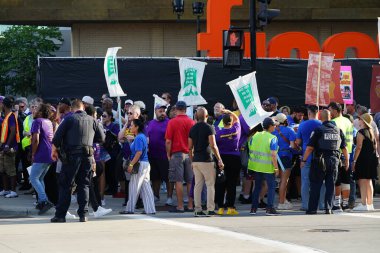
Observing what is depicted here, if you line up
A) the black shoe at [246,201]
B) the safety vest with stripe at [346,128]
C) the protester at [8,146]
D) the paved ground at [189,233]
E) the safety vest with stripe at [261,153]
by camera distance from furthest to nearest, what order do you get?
the protester at [8,146], the black shoe at [246,201], the safety vest with stripe at [346,128], the safety vest with stripe at [261,153], the paved ground at [189,233]

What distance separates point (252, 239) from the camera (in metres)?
12.7

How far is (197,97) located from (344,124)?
4.38 metres

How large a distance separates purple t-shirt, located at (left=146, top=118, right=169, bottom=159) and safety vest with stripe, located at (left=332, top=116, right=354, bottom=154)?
3.07 metres

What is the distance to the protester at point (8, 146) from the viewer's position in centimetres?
1944

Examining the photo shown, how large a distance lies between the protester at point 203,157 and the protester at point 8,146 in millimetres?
4725

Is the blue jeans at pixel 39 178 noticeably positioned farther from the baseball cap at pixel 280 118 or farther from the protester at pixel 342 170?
the protester at pixel 342 170

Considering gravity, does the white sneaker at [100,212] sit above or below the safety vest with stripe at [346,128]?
below

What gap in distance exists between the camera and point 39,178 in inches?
657

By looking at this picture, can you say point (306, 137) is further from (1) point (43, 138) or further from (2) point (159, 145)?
(1) point (43, 138)

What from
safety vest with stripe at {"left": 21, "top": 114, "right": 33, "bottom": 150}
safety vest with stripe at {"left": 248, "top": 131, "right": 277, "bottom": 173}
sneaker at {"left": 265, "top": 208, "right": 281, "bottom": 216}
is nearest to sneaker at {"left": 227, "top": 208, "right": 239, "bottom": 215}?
sneaker at {"left": 265, "top": 208, "right": 281, "bottom": 216}

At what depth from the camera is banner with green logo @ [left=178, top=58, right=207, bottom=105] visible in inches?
815

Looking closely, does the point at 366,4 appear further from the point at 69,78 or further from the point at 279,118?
the point at 279,118

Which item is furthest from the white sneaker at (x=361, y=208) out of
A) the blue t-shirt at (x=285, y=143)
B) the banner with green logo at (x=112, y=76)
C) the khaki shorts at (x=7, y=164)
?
the khaki shorts at (x=7, y=164)

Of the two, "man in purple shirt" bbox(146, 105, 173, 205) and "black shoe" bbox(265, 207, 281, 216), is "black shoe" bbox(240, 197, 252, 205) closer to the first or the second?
"man in purple shirt" bbox(146, 105, 173, 205)
